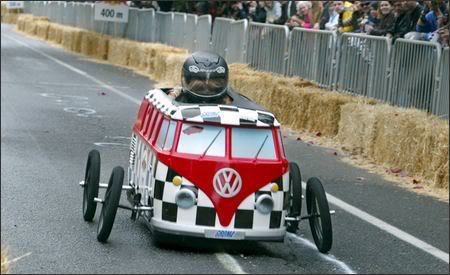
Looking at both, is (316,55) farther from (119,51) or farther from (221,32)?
(119,51)

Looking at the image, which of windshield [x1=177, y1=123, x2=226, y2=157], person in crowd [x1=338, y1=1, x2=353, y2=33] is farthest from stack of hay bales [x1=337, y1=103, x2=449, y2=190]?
windshield [x1=177, y1=123, x2=226, y2=157]

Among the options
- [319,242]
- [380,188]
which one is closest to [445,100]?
[380,188]

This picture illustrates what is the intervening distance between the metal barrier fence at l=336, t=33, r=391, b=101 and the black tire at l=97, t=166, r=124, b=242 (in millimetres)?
5221

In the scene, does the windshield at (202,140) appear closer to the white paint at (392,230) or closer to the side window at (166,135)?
the side window at (166,135)

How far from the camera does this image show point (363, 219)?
9898mm

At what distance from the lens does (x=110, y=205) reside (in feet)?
24.7

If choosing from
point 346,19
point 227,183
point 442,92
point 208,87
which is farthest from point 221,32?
point 442,92

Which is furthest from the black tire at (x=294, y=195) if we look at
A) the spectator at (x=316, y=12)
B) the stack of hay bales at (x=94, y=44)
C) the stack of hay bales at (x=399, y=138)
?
the stack of hay bales at (x=94, y=44)

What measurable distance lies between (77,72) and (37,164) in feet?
66.2

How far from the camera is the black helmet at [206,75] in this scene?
5812 millimetres

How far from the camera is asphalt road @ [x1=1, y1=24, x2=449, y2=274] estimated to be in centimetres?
711

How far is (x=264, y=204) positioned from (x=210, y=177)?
0.41 meters

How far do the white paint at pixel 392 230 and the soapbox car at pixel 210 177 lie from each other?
1471 mm

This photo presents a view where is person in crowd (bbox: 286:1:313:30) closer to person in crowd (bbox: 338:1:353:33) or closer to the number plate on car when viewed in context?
person in crowd (bbox: 338:1:353:33)
